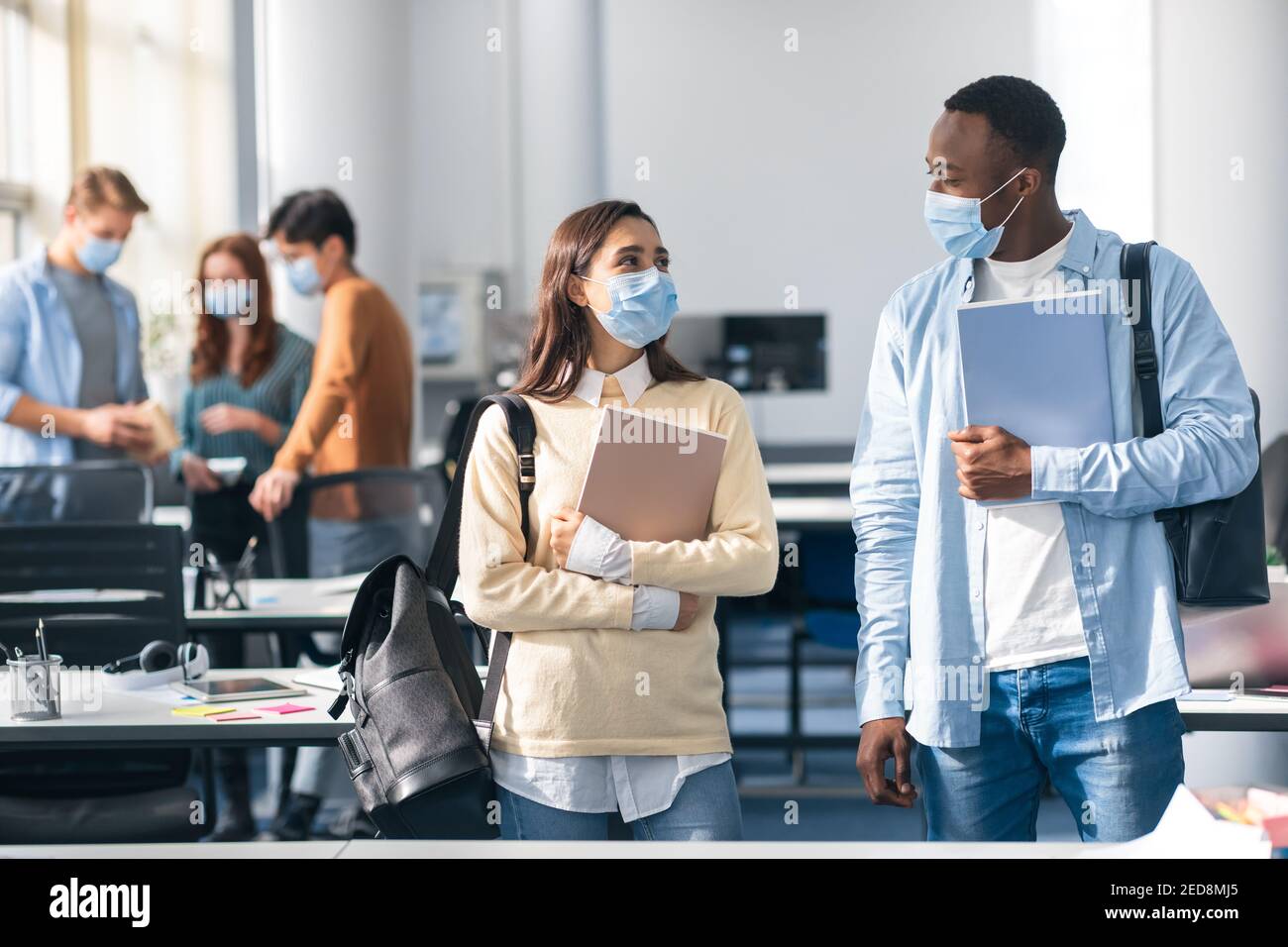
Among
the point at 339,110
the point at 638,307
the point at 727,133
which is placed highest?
the point at 727,133

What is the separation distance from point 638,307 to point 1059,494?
0.64 meters

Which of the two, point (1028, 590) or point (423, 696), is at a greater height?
point (1028, 590)

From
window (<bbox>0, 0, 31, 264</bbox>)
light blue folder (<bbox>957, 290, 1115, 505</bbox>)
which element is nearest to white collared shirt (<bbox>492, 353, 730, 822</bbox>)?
light blue folder (<bbox>957, 290, 1115, 505</bbox>)

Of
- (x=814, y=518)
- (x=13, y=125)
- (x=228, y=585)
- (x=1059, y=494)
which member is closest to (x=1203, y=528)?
(x=1059, y=494)

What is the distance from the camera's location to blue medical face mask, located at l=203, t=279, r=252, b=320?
419 centimetres

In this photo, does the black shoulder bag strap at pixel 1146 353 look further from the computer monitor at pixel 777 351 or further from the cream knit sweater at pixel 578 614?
the computer monitor at pixel 777 351

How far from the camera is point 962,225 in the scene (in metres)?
1.75

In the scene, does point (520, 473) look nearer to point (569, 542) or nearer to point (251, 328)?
point (569, 542)

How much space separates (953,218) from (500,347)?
6.46m

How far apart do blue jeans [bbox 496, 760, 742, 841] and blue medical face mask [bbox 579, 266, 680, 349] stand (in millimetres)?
631

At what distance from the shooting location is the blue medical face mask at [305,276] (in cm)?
448
